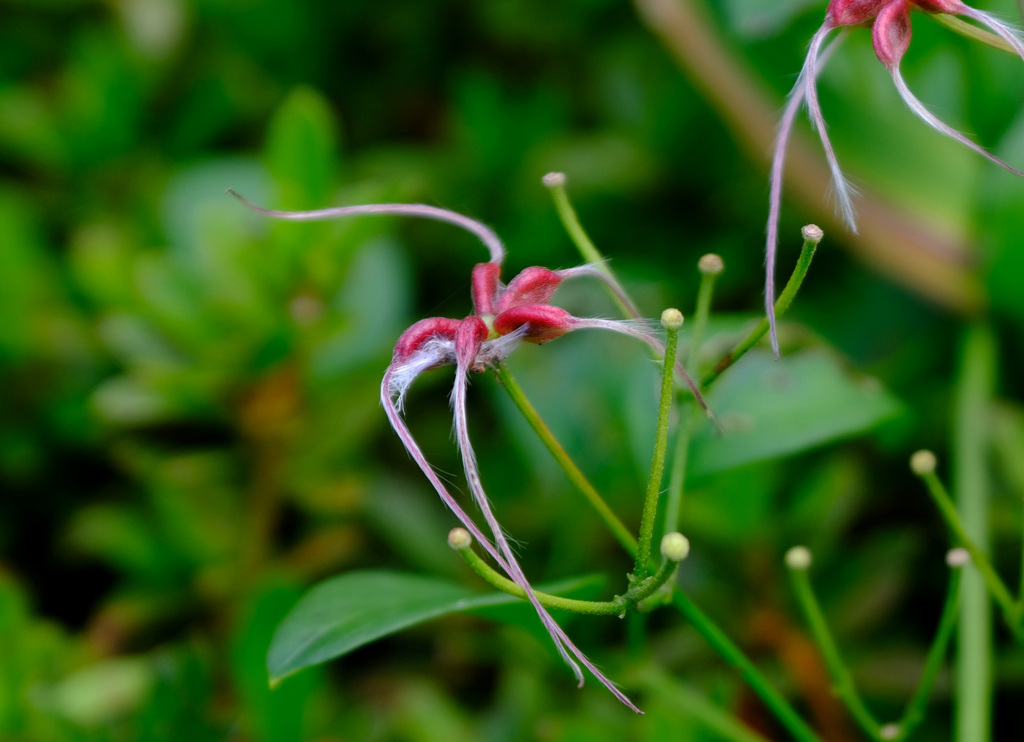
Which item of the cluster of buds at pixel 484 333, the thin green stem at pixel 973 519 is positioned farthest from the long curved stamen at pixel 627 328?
the thin green stem at pixel 973 519

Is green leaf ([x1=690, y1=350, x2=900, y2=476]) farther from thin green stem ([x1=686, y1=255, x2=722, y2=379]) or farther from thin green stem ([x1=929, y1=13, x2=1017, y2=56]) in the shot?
thin green stem ([x1=929, y1=13, x2=1017, y2=56])

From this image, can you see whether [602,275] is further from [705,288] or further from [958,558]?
[958,558]

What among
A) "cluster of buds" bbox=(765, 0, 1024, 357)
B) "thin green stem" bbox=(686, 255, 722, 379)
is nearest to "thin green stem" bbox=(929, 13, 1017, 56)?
"cluster of buds" bbox=(765, 0, 1024, 357)

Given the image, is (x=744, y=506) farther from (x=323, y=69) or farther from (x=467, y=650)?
(x=323, y=69)

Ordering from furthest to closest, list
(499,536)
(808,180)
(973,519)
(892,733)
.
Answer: (808,180) → (973,519) → (892,733) → (499,536)

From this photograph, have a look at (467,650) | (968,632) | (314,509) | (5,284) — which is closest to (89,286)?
(5,284)

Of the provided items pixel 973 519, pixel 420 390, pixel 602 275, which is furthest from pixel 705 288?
pixel 420 390
